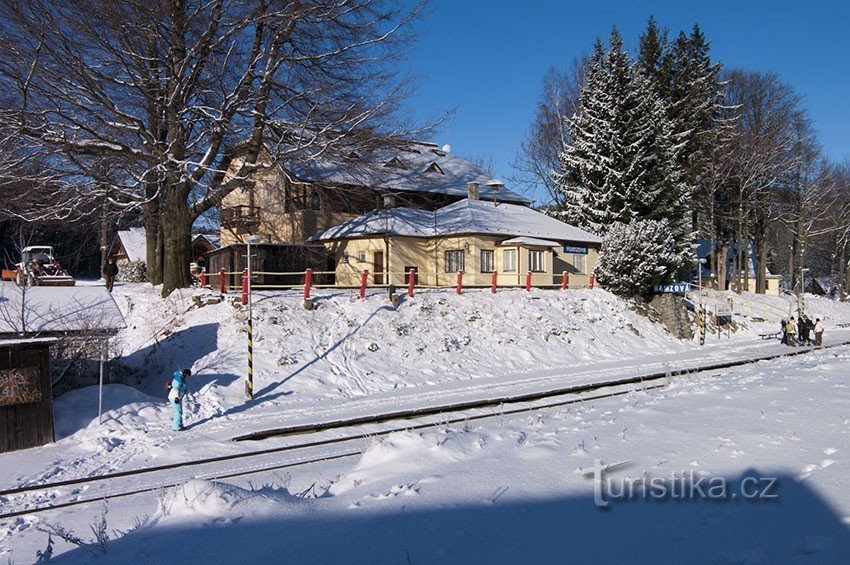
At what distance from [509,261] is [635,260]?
6.50m

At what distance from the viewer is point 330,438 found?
42.7 feet

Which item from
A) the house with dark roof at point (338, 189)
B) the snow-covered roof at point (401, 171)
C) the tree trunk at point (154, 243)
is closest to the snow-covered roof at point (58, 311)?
the house with dark roof at point (338, 189)

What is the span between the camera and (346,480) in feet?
26.6

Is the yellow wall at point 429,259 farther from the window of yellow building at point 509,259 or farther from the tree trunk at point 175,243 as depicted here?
the tree trunk at point 175,243

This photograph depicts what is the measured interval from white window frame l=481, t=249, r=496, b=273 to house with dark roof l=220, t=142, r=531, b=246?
194 inches

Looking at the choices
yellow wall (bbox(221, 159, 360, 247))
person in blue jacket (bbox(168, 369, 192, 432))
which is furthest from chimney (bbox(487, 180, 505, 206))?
person in blue jacket (bbox(168, 369, 192, 432))

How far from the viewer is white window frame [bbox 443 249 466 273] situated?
114ft

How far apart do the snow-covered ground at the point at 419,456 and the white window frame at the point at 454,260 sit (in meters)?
12.0

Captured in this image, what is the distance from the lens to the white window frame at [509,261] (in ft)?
114

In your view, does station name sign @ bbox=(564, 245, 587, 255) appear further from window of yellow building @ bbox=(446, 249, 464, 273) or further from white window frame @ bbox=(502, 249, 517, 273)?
window of yellow building @ bbox=(446, 249, 464, 273)

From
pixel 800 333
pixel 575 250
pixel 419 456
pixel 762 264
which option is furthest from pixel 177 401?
pixel 762 264

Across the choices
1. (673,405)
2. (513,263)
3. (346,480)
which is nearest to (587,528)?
(346,480)

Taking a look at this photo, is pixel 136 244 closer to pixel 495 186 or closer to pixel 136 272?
pixel 136 272

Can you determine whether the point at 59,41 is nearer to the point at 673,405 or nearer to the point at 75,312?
the point at 75,312
